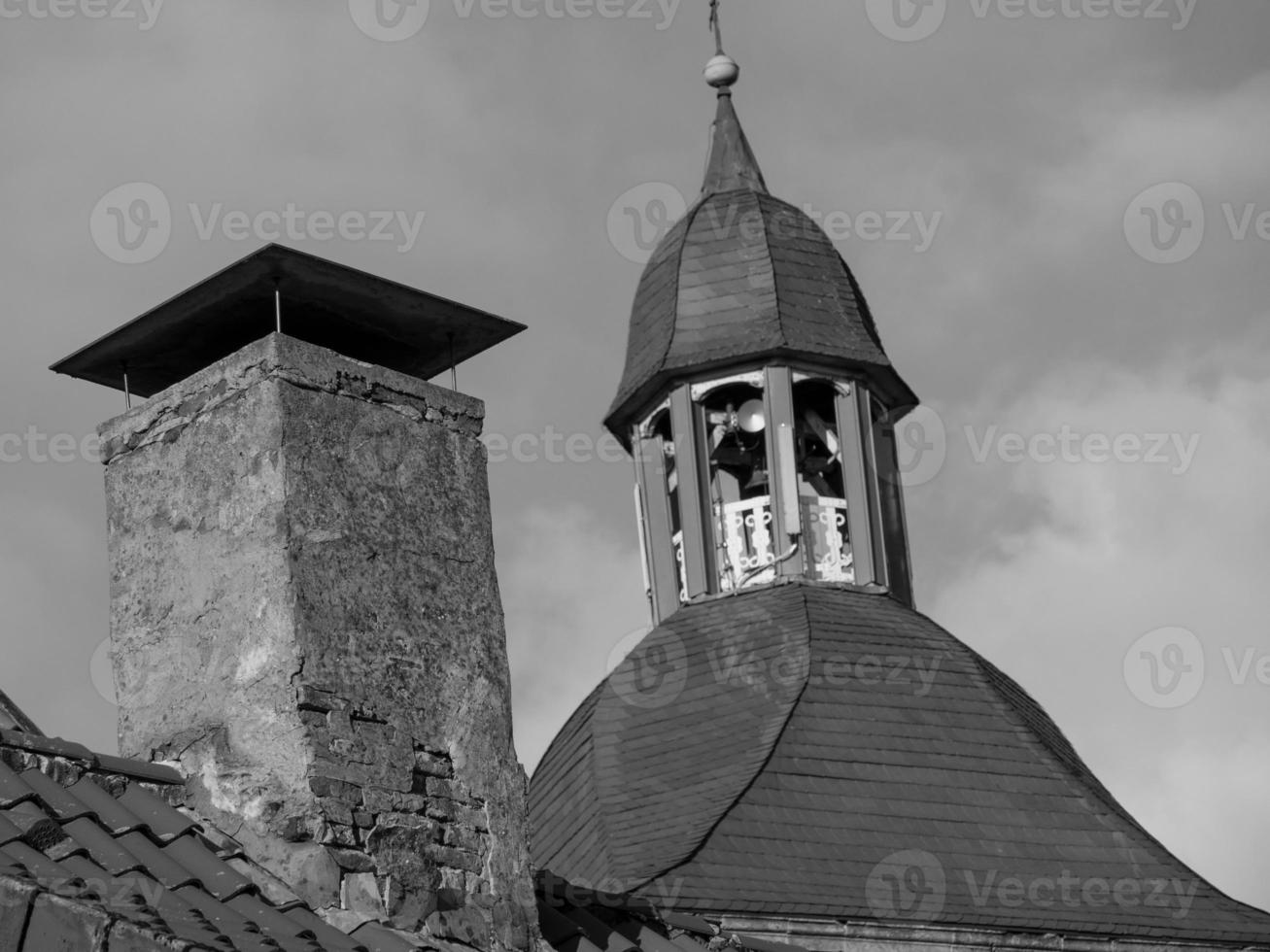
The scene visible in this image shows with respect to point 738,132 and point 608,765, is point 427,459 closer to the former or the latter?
point 608,765

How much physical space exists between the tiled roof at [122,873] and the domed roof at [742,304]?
1506cm

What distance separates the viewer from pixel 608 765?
2155 centimetres

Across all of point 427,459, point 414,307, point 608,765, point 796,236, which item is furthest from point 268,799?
point 796,236

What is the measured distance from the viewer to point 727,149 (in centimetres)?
2642

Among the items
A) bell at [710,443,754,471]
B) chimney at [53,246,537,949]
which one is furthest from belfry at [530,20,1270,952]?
chimney at [53,246,537,949]

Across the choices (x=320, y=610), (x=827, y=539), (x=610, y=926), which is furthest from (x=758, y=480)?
(x=320, y=610)

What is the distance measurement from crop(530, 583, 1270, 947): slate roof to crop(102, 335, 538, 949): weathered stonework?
9633mm

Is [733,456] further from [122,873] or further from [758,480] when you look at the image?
[122,873]

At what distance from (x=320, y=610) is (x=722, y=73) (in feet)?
59.1

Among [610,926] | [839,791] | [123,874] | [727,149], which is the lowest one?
[123,874]

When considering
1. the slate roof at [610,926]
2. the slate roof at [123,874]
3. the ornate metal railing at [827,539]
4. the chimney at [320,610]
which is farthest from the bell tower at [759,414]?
the slate roof at [123,874]

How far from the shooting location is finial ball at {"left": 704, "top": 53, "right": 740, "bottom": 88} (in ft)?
87.9

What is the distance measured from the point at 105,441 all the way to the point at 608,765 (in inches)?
465

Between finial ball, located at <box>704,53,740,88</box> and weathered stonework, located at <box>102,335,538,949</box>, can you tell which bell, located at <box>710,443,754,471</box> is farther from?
weathered stonework, located at <box>102,335,538,949</box>
